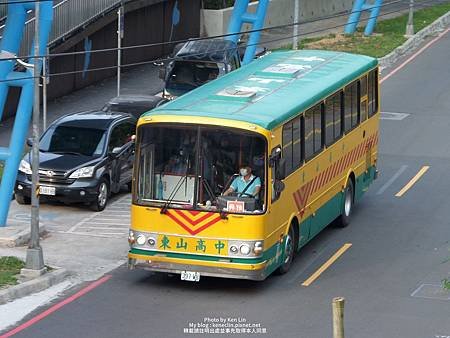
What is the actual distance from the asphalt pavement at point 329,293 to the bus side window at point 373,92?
2.09 metres

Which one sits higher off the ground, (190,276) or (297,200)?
(297,200)

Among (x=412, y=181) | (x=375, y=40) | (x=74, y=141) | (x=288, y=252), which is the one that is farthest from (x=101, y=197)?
(x=375, y=40)

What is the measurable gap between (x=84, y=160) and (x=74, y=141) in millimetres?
791

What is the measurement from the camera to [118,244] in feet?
73.8

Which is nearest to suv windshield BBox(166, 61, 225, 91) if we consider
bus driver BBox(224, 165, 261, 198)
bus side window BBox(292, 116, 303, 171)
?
bus side window BBox(292, 116, 303, 171)

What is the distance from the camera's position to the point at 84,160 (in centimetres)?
2505

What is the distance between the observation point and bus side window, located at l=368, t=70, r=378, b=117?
25359mm

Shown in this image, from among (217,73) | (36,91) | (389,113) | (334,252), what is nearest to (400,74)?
(389,113)

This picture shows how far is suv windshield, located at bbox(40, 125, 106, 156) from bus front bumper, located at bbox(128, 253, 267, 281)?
674cm

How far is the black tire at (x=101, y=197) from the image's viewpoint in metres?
24.9

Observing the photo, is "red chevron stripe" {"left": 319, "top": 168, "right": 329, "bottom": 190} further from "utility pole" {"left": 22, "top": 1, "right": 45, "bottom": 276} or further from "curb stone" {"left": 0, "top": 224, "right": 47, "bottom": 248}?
"curb stone" {"left": 0, "top": 224, "right": 47, "bottom": 248}

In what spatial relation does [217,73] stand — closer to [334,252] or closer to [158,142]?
[334,252]

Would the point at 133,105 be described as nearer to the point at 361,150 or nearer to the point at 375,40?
the point at 361,150

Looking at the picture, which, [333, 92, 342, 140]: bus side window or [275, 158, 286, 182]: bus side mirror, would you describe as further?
[333, 92, 342, 140]: bus side window
